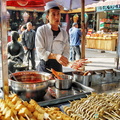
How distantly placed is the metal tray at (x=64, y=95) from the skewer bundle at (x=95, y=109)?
14 cm

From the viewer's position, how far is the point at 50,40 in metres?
2.78

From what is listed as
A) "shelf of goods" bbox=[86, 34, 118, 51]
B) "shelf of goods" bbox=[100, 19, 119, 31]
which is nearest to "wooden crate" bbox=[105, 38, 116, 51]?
"shelf of goods" bbox=[86, 34, 118, 51]

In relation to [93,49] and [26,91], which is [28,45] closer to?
[26,91]

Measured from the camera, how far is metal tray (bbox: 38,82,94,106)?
66.2 inches

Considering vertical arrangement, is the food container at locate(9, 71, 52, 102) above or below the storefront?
below

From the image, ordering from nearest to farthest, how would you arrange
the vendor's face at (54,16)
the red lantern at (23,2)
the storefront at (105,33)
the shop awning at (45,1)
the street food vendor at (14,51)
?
the vendor's face at (54,16)
the shop awning at (45,1)
the red lantern at (23,2)
the street food vendor at (14,51)
the storefront at (105,33)

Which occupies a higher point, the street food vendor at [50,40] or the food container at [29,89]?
the street food vendor at [50,40]

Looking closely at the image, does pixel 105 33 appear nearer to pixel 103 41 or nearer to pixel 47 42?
pixel 103 41

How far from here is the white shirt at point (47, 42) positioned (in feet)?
8.65

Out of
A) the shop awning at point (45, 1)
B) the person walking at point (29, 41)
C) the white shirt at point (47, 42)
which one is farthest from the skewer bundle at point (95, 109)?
the person walking at point (29, 41)

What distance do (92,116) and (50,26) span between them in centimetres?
175

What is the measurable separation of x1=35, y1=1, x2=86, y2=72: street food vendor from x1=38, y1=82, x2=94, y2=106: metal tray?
527 millimetres

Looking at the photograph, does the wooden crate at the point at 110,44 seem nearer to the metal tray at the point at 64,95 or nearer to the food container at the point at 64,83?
the metal tray at the point at 64,95

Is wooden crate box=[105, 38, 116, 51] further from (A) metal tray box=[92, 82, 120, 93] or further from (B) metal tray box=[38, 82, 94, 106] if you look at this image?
(B) metal tray box=[38, 82, 94, 106]
